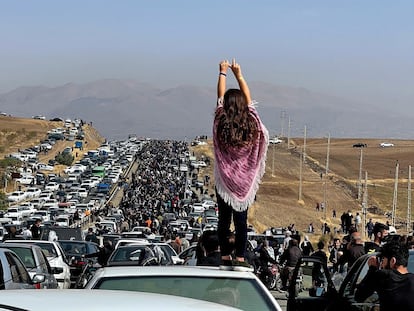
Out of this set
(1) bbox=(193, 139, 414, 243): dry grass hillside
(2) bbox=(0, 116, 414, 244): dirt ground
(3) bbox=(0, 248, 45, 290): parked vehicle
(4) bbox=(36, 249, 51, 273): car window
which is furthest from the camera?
(2) bbox=(0, 116, 414, 244): dirt ground

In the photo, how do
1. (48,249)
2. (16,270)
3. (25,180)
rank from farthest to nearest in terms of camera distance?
(25,180) < (48,249) < (16,270)

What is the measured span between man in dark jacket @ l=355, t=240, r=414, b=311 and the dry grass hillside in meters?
71.6

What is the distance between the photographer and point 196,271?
6.96 m

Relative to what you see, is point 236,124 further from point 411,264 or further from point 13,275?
point 13,275

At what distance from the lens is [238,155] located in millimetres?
7820

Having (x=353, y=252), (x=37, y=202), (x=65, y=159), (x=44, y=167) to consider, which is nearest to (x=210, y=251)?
(x=353, y=252)

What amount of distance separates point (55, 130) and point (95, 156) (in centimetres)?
3482

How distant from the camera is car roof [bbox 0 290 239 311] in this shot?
428 centimetres

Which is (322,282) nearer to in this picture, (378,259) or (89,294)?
(378,259)

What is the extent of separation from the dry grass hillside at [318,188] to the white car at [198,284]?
242 ft

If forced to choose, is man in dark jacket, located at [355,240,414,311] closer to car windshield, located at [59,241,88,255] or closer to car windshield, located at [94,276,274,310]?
car windshield, located at [94,276,274,310]

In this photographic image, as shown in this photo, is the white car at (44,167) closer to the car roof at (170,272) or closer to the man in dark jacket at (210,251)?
the man in dark jacket at (210,251)

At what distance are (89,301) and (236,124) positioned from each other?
3.52 meters

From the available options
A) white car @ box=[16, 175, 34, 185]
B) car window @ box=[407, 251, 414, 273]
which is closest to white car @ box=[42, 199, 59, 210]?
white car @ box=[16, 175, 34, 185]
